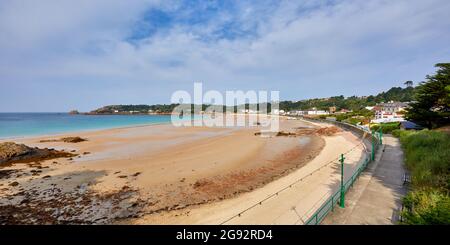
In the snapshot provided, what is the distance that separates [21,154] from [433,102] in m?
37.9

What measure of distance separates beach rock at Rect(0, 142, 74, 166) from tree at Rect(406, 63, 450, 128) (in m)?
34.3

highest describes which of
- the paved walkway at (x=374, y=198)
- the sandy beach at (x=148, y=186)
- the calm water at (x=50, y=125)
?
the paved walkway at (x=374, y=198)

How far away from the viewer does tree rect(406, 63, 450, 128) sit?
20.5 m

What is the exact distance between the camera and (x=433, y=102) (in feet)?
71.5

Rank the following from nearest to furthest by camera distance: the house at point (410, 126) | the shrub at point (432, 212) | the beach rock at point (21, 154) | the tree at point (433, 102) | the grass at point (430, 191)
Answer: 1. the shrub at point (432, 212)
2. the grass at point (430, 191)
3. the beach rock at point (21, 154)
4. the tree at point (433, 102)
5. the house at point (410, 126)

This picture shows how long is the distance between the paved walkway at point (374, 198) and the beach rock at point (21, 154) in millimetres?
21918

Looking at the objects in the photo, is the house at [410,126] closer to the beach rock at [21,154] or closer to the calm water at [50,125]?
the beach rock at [21,154]

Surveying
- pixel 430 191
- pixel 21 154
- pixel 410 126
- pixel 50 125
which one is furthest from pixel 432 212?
pixel 50 125

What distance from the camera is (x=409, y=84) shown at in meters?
160

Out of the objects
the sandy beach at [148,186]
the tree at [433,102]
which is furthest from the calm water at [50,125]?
the tree at [433,102]

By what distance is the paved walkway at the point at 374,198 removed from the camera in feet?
22.1
